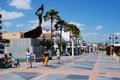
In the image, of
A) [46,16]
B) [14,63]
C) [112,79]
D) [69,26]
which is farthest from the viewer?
[69,26]

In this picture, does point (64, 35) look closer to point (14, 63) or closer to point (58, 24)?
point (58, 24)

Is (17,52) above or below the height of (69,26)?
below

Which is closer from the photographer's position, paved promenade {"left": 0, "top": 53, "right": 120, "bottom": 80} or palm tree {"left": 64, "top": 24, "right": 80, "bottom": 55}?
paved promenade {"left": 0, "top": 53, "right": 120, "bottom": 80}

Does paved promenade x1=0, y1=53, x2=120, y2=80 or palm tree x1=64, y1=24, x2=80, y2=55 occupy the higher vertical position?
palm tree x1=64, y1=24, x2=80, y2=55

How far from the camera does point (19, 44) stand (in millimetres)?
33469

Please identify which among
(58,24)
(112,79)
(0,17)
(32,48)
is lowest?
(112,79)

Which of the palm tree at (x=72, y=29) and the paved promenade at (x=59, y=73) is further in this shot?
the palm tree at (x=72, y=29)

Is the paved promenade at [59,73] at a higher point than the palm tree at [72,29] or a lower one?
lower

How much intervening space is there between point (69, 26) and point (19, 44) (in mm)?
58995

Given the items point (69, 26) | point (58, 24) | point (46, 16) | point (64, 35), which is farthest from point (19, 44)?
point (64, 35)

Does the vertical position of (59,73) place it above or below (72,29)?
below

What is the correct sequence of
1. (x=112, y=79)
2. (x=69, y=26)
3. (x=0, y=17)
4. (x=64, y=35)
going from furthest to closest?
(x=64, y=35) → (x=69, y=26) → (x=0, y=17) → (x=112, y=79)

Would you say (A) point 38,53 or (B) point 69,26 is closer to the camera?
(A) point 38,53

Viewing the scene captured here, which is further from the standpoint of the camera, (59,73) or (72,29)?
(72,29)
